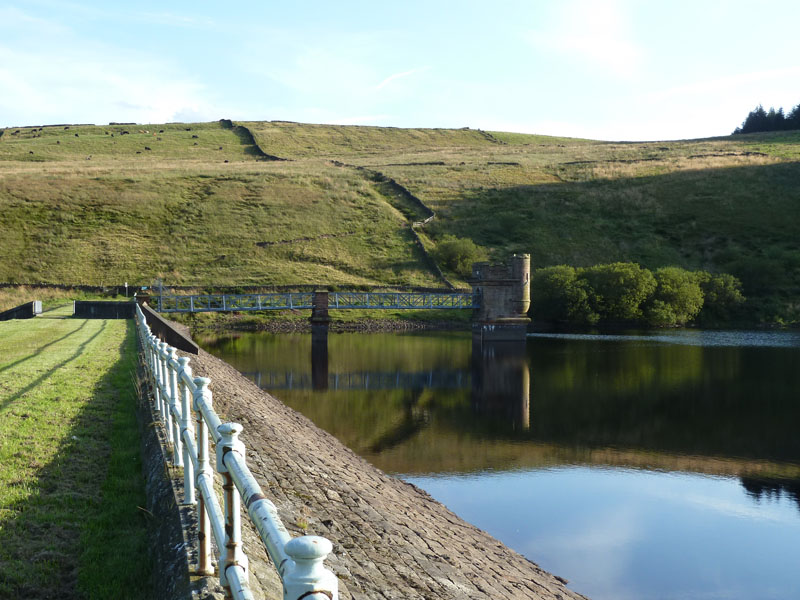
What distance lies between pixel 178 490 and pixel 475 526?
27.1ft

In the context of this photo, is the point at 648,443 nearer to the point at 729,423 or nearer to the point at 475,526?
the point at 729,423

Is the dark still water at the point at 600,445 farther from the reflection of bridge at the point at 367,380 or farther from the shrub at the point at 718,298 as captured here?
the shrub at the point at 718,298

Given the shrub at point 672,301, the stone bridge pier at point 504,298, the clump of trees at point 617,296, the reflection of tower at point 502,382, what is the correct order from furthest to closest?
the shrub at point 672,301, the clump of trees at point 617,296, the stone bridge pier at point 504,298, the reflection of tower at point 502,382

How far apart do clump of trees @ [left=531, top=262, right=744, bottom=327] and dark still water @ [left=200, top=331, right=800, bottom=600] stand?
13866 mm

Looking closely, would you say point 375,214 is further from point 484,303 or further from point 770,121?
point 770,121

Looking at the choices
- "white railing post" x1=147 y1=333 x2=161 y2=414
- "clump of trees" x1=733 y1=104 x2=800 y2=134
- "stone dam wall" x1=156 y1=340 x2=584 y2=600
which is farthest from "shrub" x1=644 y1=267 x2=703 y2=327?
"clump of trees" x1=733 y1=104 x2=800 y2=134

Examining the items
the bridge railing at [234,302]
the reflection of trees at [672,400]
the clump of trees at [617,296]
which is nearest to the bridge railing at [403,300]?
the bridge railing at [234,302]

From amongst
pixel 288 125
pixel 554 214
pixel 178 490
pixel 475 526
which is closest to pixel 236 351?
pixel 475 526

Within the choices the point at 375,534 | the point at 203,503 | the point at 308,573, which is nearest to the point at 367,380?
the point at 375,534

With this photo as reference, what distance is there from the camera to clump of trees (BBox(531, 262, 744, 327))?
55.1m

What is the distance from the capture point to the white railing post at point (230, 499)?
143 inches

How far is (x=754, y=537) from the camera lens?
44.2ft

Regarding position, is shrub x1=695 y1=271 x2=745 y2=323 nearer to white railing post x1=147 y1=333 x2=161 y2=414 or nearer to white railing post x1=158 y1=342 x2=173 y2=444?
white railing post x1=147 y1=333 x2=161 y2=414

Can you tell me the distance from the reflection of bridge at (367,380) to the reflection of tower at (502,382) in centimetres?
125
